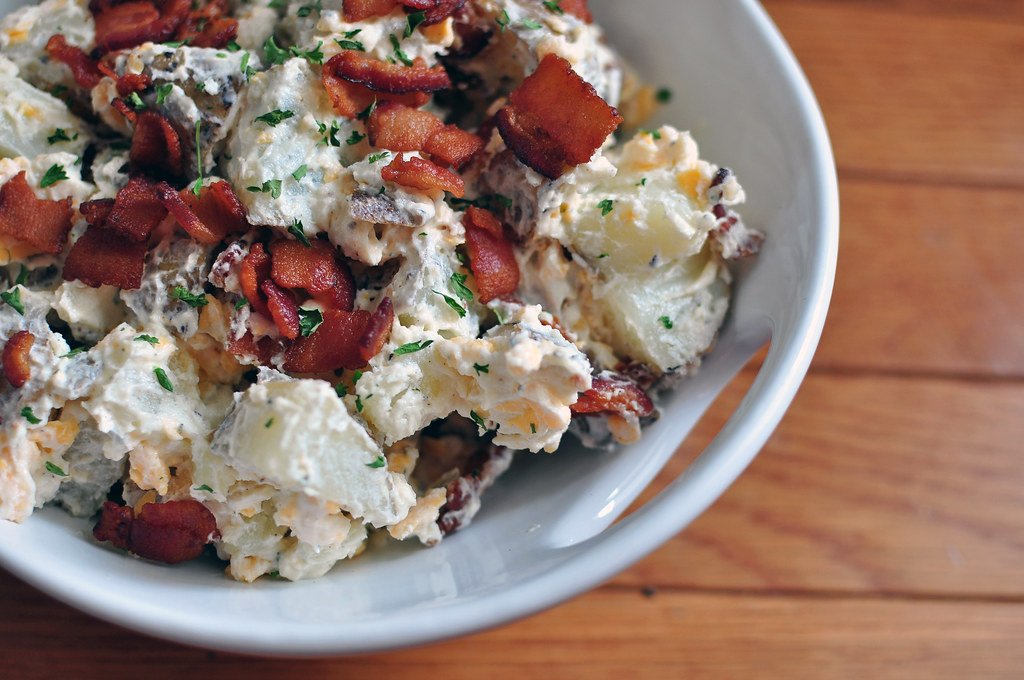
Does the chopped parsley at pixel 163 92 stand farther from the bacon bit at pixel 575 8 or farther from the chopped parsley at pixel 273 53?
the bacon bit at pixel 575 8

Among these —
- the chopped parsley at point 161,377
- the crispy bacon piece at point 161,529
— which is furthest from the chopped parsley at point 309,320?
the crispy bacon piece at point 161,529

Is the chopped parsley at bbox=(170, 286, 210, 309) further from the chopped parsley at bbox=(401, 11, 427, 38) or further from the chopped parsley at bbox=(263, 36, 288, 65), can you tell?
the chopped parsley at bbox=(401, 11, 427, 38)

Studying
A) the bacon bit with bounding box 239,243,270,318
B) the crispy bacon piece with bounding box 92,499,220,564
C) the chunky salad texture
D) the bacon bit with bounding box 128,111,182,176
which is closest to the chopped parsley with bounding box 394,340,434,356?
the chunky salad texture

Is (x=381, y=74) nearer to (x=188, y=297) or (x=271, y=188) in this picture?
(x=271, y=188)

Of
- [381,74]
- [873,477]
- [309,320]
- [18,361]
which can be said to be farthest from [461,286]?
[873,477]

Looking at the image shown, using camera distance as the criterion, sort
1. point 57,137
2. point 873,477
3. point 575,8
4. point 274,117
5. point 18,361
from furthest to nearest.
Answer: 1. point 873,477
2. point 575,8
3. point 57,137
4. point 274,117
5. point 18,361

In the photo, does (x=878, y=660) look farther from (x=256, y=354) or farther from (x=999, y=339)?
(x=256, y=354)
